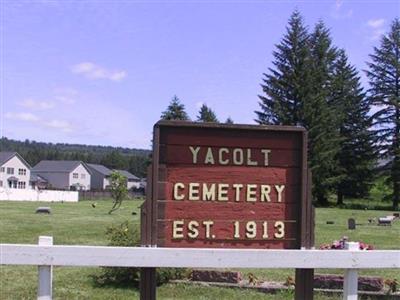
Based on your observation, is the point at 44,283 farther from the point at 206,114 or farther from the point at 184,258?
the point at 206,114

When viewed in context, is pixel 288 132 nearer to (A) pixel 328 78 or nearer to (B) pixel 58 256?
(B) pixel 58 256

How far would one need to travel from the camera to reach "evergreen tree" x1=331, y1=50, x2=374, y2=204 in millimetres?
65125

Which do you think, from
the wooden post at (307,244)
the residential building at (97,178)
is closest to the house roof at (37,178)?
the residential building at (97,178)

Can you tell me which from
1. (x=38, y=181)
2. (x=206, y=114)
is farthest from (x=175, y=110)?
(x=38, y=181)

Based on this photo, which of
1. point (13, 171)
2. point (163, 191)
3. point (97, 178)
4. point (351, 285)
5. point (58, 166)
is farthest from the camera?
point (97, 178)

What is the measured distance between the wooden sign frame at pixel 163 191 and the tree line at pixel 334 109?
54.7m

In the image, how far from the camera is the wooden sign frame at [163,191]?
518 cm

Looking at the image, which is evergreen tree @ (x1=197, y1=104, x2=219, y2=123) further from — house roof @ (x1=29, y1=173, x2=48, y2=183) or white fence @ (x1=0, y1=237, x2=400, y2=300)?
white fence @ (x1=0, y1=237, x2=400, y2=300)

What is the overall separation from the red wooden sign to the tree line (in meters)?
54.7

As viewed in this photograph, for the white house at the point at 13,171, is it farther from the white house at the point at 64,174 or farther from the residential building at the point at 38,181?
the white house at the point at 64,174

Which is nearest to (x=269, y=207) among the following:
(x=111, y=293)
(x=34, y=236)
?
(x=111, y=293)

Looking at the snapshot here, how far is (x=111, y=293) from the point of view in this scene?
862 cm

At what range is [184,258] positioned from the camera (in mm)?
4660

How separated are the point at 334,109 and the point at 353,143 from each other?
4.56 meters
